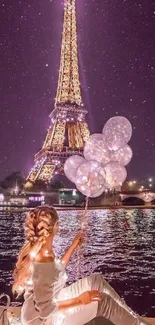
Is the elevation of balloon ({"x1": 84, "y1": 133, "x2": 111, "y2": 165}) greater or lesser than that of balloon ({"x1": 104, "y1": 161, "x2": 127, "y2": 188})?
greater

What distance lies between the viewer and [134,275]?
511 inches

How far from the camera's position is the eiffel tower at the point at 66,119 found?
72812mm

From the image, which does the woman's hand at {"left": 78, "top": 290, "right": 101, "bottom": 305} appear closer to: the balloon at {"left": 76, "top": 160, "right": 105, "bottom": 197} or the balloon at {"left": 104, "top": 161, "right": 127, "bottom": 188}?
the balloon at {"left": 76, "top": 160, "right": 105, "bottom": 197}

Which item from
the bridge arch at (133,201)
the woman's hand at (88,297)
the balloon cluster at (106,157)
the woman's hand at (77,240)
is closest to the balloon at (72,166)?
the balloon cluster at (106,157)

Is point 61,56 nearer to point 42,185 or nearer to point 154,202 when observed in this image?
point 42,185

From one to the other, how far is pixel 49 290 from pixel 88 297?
333mm

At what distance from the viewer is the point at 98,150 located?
324 inches

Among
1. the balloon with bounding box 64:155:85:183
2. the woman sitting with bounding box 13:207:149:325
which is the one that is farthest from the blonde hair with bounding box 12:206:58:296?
the balloon with bounding box 64:155:85:183

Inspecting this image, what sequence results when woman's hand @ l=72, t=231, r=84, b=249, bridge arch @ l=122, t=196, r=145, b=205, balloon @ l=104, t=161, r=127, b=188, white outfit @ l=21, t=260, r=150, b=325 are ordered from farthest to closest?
bridge arch @ l=122, t=196, r=145, b=205
balloon @ l=104, t=161, r=127, b=188
woman's hand @ l=72, t=231, r=84, b=249
white outfit @ l=21, t=260, r=150, b=325

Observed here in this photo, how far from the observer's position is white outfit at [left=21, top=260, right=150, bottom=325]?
345cm

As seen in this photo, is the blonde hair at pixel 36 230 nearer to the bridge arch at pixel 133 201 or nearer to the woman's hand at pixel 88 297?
the woman's hand at pixel 88 297

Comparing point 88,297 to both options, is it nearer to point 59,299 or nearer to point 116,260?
point 59,299

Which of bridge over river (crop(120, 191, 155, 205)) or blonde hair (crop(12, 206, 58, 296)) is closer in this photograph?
blonde hair (crop(12, 206, 58, 296))

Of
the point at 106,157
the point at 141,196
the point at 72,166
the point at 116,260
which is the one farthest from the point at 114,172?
the point at 141,196
